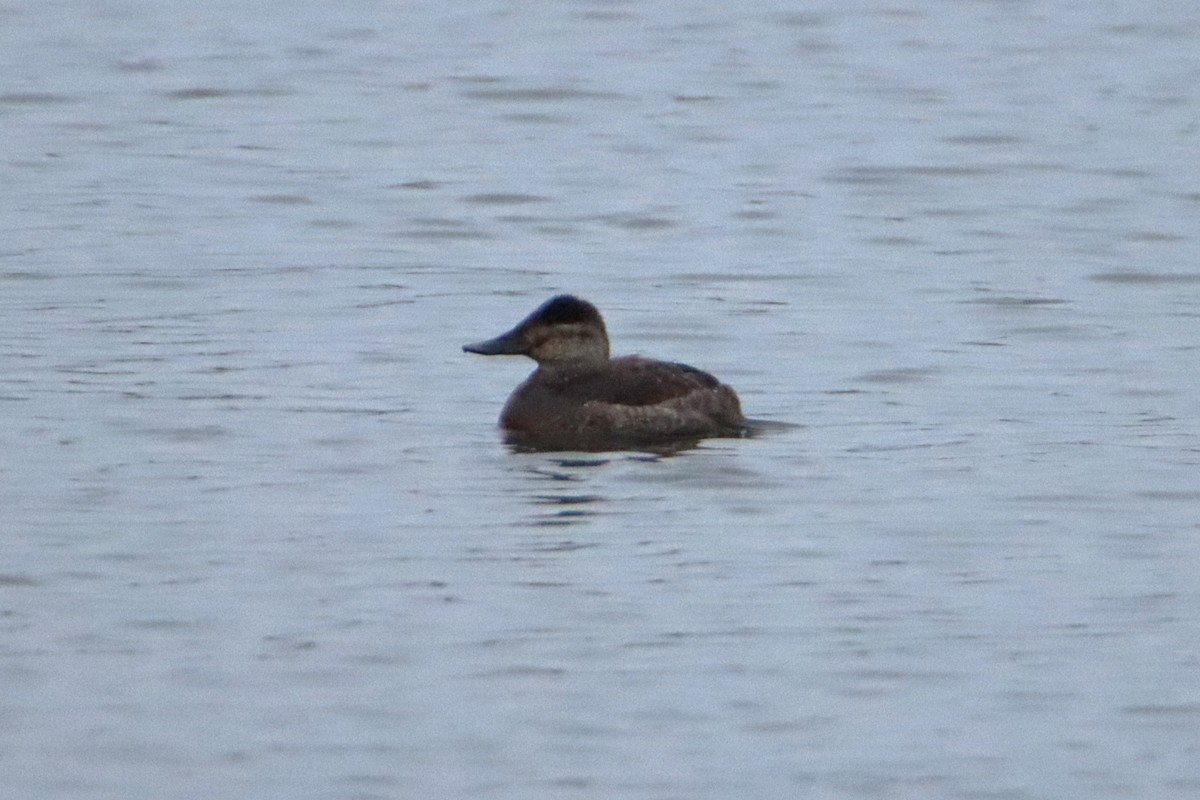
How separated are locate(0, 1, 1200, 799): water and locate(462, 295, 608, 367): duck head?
50 cm

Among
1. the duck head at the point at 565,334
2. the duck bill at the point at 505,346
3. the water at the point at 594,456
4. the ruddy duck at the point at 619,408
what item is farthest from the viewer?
the duck bill at the point at 505,346

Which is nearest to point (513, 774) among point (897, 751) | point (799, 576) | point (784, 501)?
point (897, 751)

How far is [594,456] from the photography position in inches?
440

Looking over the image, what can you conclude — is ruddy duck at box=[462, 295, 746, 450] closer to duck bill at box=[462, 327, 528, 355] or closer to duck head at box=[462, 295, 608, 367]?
duck head at box=[462, 295, 608, 367]

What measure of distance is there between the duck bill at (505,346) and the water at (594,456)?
309 mm

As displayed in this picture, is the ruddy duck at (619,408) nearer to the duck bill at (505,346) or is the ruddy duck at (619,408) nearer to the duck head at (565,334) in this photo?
the duck head at (565,334)

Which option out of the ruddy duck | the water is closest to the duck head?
the ruddy duck

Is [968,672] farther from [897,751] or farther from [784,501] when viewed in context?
[784,501]

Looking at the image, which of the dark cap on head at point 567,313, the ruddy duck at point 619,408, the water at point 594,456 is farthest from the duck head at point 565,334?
the water at point 594,456

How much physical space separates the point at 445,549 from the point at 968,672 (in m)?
2.16

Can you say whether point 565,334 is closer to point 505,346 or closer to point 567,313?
point 567,313

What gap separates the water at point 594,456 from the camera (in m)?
7.51

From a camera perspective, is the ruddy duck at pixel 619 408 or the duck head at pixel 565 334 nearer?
the ruddy duck at pixel 619 408

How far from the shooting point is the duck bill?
11883 millimetres
